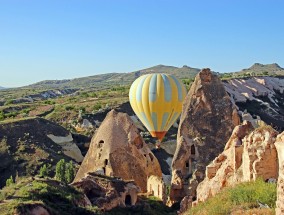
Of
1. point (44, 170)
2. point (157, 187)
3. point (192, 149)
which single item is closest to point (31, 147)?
point (44, 170)

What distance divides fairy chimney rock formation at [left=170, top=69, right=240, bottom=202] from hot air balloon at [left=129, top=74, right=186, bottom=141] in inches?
320

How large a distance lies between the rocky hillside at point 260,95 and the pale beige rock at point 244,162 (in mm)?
46874

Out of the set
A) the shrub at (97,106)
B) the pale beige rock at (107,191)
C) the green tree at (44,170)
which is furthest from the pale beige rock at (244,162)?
the shrub at (97,106)

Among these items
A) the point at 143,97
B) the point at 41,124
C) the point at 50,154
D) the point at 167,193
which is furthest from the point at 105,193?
the point at 41,124

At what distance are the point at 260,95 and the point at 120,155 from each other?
5805 cm

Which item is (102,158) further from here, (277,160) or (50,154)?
(50,154)

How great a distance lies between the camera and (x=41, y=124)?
43.2 m

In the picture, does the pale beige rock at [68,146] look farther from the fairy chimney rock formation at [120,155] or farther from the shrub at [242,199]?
the shrub at [242,199]

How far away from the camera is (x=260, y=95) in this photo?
77.4m

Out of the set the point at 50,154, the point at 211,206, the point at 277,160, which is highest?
the point at 277,160

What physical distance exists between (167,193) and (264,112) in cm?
4877

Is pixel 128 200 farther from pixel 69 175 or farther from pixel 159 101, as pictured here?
pixel 159 101

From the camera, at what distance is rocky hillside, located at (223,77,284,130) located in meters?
67.0

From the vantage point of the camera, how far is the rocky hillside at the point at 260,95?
67000 millimetres
